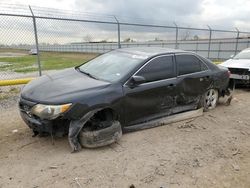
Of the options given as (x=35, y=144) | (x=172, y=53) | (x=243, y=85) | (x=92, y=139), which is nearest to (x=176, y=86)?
(x=172, y=53)

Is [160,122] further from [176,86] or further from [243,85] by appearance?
[243,85]

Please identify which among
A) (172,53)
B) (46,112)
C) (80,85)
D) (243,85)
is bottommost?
(243,85)

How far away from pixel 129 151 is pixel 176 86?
73.9 inches

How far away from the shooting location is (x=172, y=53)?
5.37 metres

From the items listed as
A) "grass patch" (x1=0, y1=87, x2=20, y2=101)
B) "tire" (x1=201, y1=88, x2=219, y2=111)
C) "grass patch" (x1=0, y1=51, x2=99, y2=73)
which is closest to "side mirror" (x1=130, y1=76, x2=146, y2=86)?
"tire" (x1=201, y1=88, x2=219, y2=111)

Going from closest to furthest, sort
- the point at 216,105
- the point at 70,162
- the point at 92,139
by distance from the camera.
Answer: the point at 70,162 < the point at 92,139 < the point at 216,105

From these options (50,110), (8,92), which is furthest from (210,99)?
(8,92)

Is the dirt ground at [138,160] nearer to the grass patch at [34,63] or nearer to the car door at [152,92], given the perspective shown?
the car door at [152,92]

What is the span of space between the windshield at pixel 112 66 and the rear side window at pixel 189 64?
0.98m

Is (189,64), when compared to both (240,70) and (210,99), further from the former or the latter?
(240,70)

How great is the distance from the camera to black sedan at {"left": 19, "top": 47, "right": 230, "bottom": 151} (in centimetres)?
383

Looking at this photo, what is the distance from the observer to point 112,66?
193 inches

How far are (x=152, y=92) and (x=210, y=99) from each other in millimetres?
2345

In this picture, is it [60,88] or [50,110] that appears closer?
[50,110]
